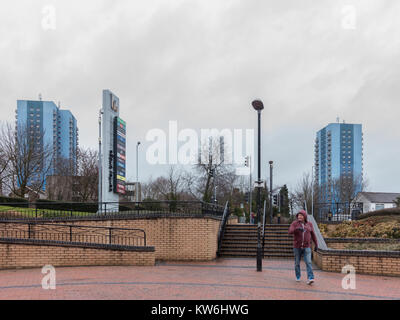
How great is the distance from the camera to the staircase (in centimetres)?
1588

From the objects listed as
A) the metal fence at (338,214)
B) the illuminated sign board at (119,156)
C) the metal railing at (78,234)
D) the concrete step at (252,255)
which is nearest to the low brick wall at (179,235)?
the metal railing at (78,234)

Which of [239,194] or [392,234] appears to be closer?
[392,234]

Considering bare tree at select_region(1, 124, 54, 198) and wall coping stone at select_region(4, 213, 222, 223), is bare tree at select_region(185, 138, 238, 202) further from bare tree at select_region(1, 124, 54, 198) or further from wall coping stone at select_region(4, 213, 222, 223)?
wall coping stone at select_region(4, 213, 222, 223)

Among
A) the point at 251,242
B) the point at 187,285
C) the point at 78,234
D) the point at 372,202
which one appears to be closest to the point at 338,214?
the point at 251,242

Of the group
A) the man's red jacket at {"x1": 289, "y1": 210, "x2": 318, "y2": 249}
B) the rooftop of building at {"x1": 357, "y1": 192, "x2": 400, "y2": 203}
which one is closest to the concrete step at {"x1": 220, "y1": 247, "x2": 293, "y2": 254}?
the man's red jacket at {"x1": 289, "y1": 210, "x2": 318, "y2": 249}

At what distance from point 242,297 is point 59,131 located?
3610 inches

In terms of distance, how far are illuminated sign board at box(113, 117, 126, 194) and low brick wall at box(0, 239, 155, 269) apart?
10.1 m

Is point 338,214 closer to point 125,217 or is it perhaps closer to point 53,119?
point 125,217

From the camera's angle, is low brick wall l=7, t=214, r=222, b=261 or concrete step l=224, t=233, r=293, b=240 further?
concrete step l=224, t=233, r=293, b=240

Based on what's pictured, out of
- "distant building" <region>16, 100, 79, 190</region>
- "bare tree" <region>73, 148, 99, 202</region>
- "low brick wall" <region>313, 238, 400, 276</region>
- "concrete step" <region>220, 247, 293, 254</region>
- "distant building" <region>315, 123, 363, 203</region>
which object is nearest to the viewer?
"low brick wall" <region>313, 238, 400, 276</region>

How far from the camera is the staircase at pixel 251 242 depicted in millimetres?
15875
